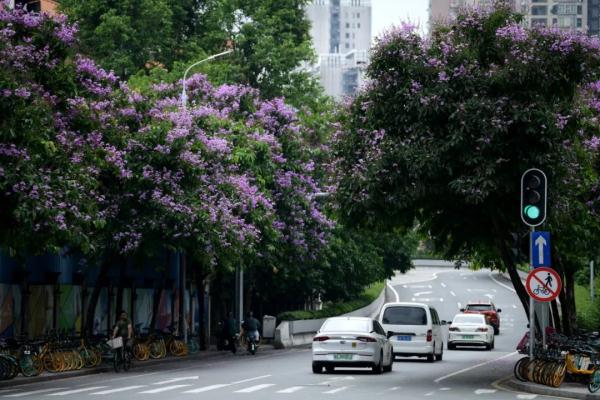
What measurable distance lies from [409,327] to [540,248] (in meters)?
13.8

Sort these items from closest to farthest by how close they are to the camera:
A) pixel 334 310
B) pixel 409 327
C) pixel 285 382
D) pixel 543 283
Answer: pixel 543 283 < pixel 285 382 < pixel 409 327 < pixel 334 310

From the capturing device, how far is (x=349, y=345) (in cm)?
3145

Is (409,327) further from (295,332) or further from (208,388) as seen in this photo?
Result: (295,332)

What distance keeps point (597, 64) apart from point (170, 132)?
13976mm

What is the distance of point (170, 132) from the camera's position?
38.2m

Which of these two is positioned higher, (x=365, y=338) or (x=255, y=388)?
(x=365, y=338)

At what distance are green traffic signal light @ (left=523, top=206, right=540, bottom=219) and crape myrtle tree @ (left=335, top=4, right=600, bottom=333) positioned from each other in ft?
13.6

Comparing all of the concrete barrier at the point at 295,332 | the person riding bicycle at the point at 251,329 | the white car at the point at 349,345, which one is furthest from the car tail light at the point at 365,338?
the concrete barrier at the point at 295,332

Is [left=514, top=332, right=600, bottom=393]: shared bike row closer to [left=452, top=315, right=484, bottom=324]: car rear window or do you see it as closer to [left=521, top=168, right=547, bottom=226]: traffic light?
[left=521, top=168, right=547, bottom=226]: traffic light


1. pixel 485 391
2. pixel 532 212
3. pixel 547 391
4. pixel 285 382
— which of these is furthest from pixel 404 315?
pixel 532 212

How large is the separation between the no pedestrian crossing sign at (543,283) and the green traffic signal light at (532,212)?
1.54 metres

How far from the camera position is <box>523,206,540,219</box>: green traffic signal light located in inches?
952

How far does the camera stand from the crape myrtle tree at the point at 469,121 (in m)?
29.1

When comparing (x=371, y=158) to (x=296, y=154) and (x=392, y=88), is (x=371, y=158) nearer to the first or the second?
(x=392, y=88)
